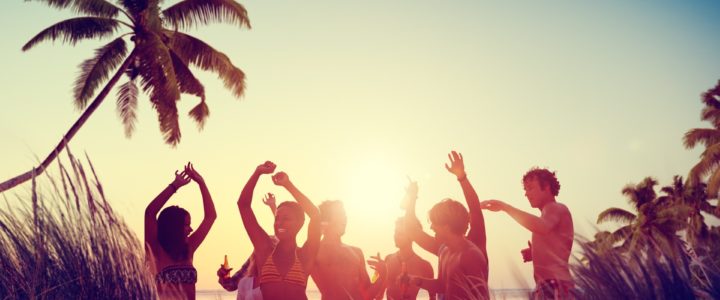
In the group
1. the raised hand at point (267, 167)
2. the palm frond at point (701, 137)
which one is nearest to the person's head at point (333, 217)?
the raised hand at point (267, 167)

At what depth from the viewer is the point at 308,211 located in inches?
189

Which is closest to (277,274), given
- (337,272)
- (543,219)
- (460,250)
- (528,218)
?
(337,272)

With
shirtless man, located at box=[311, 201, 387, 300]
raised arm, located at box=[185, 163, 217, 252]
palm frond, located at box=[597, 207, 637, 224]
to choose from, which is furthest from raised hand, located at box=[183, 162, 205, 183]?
palm frond, located at box=[597, 207, 637, 224]

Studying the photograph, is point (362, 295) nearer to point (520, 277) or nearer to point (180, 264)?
point (180, 264)

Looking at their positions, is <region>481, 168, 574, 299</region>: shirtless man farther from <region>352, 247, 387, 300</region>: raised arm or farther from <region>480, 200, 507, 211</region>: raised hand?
<region>352, 247, 387, 300</region>: raised arm

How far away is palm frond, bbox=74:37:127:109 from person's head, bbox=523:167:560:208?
65.8 ft

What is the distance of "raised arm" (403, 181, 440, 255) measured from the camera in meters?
5.74

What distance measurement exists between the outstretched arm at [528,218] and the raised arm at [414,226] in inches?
35.4

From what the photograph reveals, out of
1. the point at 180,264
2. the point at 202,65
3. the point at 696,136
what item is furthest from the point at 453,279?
the point at 696,136

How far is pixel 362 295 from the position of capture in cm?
605

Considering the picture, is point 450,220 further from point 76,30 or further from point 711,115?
point 711,115

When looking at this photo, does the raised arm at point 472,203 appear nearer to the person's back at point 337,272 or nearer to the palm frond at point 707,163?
the person's back at point 337,272

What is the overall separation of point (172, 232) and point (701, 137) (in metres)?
34.5

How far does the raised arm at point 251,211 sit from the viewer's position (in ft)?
15.6
